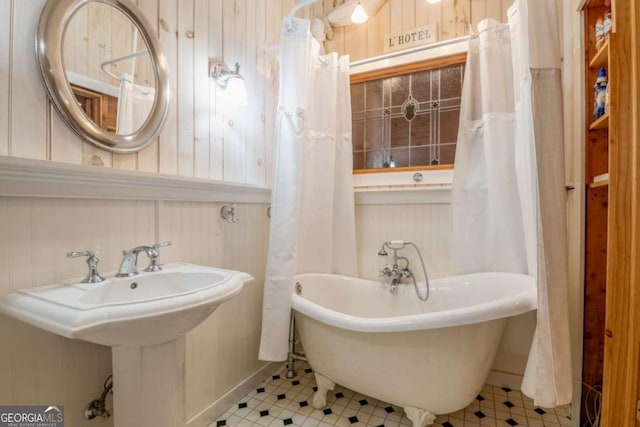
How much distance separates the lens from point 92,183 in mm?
986

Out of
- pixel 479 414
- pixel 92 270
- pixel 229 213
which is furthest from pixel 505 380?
pixel 92 270

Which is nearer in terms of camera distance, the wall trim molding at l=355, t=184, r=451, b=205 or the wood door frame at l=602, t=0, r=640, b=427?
the wood door frame at l=602, t=0, r=640, b=427

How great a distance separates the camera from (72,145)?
972 millimetres

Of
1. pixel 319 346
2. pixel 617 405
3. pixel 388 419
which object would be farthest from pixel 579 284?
pixel 319 346

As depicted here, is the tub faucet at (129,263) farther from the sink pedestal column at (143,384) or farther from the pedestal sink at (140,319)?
the sink pedestal column at (143,384)

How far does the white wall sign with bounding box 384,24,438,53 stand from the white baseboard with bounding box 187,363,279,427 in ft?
7.71

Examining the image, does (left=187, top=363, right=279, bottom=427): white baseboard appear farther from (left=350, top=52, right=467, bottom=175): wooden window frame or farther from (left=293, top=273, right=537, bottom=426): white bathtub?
(left=350, top=52, right=467, bottom=175): wooden window frame

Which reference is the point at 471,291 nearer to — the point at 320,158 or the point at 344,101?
the point at 320,158

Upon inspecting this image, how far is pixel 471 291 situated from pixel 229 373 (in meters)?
1.43

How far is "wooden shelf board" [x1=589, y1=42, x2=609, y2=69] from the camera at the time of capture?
3.79 feet

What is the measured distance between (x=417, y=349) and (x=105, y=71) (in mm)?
1639

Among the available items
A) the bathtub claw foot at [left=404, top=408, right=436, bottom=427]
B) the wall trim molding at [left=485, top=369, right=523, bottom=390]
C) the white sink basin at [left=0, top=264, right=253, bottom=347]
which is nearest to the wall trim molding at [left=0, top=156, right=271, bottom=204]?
the white sink basin at [left=0, top=264, right=253, bottom=347]

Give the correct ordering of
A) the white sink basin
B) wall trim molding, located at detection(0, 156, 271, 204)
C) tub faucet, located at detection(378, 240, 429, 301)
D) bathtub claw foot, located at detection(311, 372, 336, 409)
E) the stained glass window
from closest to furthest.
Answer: the white sink basin, wall trim molding, located at detection(0, 156, 271, 204), bathtub claw foot, located at detection(311, 372, 336, 409), tub faucet, located at detection(378, 240, 429, 301), the stained glass window

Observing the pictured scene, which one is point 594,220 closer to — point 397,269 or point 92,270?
point 397,269
